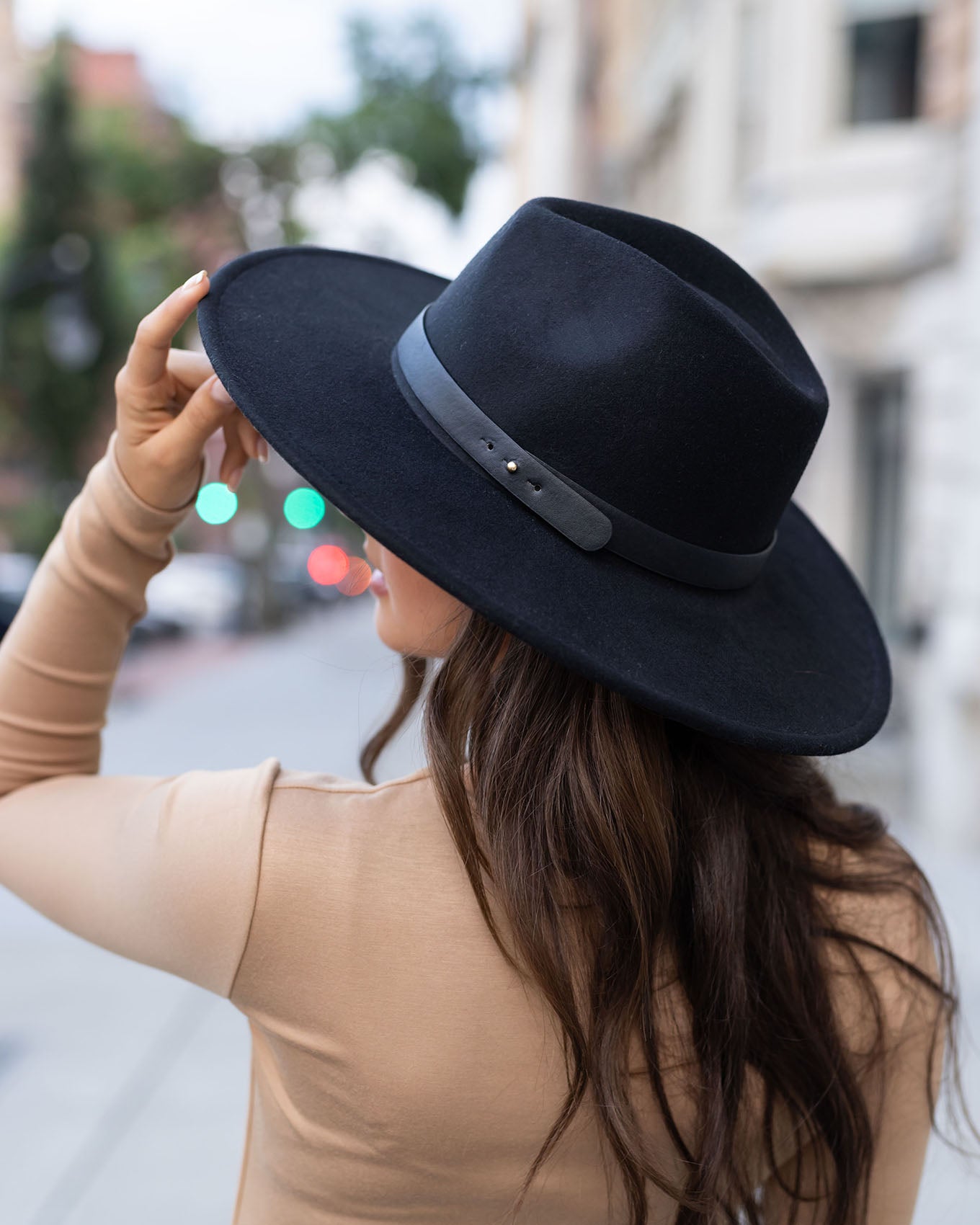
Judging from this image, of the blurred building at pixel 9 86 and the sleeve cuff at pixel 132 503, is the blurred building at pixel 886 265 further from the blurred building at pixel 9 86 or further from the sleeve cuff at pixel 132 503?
the blurred building at pixel 9 86

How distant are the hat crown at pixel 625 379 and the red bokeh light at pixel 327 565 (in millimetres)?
28653

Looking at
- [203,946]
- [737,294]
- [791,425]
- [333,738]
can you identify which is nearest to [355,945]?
[203,946]

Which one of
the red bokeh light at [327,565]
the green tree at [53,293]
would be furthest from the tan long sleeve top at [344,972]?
the red bokeh light at [327,565]

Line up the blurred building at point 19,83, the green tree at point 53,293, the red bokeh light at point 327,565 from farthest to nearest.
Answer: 1. the blurred building at point 19,83
2. the red bokeh light at point 327,565
3. the green tree at point 53,293

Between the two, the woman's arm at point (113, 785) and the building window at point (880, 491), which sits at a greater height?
the woman's arm at point (113, 785)

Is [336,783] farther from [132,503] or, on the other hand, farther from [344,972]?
[132,503]

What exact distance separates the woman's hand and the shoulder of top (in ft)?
1.12

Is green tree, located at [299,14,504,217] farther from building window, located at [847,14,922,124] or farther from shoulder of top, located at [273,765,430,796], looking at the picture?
shoulder of top, located at [273,765,430,796]

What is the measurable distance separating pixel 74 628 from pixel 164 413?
25cm

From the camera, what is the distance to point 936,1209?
10.1 ft

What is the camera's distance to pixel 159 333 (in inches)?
41.7

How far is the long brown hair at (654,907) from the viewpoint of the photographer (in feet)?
3.16

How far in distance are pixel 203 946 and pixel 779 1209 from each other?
729 millimetres

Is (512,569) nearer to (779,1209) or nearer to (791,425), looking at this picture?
(791,425)
